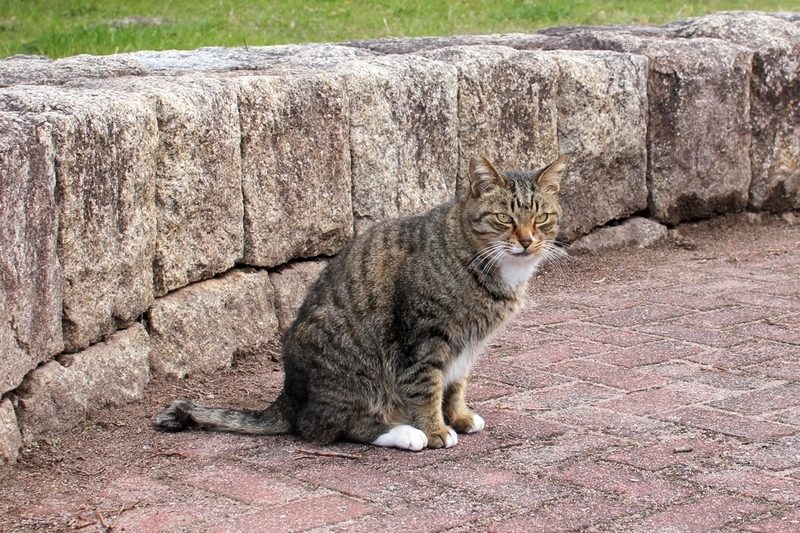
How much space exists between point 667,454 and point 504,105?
246 cm

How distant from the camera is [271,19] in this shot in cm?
801

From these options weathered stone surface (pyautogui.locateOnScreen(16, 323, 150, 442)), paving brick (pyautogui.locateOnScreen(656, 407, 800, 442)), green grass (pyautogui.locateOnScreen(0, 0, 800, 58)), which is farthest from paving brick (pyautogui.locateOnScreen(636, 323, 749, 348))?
green grass (pyautogui.locateOnScreen(0, 0, 800, 58))

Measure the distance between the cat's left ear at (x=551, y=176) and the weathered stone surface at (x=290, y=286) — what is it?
122 centimetres

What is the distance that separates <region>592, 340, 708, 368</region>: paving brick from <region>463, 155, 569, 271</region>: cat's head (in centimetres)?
77

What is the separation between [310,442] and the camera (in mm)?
3627

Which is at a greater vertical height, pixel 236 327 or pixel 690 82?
pixel 690 82

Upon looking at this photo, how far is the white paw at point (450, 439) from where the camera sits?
11.7 ft

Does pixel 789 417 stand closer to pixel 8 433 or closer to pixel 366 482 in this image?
pixel 366 482

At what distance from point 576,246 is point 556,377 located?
1.85 metres

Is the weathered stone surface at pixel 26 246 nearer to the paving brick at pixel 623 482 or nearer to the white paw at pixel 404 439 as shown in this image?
the white paw at pixel 404 439

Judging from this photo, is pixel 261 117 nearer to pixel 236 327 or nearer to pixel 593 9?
pixel 236 327

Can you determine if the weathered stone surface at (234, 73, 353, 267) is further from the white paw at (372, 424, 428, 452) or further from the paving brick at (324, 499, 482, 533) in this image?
the paving brick at (324, 499, 482, 533)

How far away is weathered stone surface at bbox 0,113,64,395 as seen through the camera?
3105 millimetres

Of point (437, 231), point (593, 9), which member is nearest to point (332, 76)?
point (437, 231)
